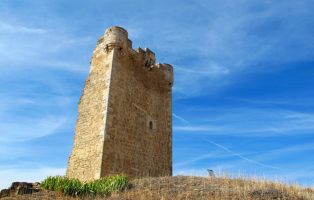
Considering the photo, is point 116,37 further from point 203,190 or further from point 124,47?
point 203,190

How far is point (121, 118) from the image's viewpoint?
15.6m

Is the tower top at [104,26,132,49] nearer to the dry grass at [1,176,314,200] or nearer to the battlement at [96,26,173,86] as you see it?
the battlement at [96,26,173,86]

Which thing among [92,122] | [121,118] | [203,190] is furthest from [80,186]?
[121,118]

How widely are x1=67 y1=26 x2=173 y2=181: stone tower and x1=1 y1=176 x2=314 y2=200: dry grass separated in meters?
3.29

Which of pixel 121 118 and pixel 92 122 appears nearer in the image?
pixel 92 122

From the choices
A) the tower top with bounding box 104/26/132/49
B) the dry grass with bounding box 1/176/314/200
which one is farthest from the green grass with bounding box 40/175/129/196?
the tower top with bounding box 104/26/132/49

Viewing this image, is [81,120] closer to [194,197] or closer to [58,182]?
[58,182]

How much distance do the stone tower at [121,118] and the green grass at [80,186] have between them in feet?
9.67

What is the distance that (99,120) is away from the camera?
49.5 feet

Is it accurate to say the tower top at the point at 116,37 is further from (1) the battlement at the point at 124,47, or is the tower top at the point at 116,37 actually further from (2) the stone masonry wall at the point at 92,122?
(2) the stone masonry wall at the point at 92,122

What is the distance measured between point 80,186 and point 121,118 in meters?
5.46

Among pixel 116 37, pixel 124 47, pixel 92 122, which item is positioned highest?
pixel 116 37

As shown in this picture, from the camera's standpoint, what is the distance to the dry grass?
9562 millimetres

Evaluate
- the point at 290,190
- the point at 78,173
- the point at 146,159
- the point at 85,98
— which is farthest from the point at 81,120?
the point at 290,190
